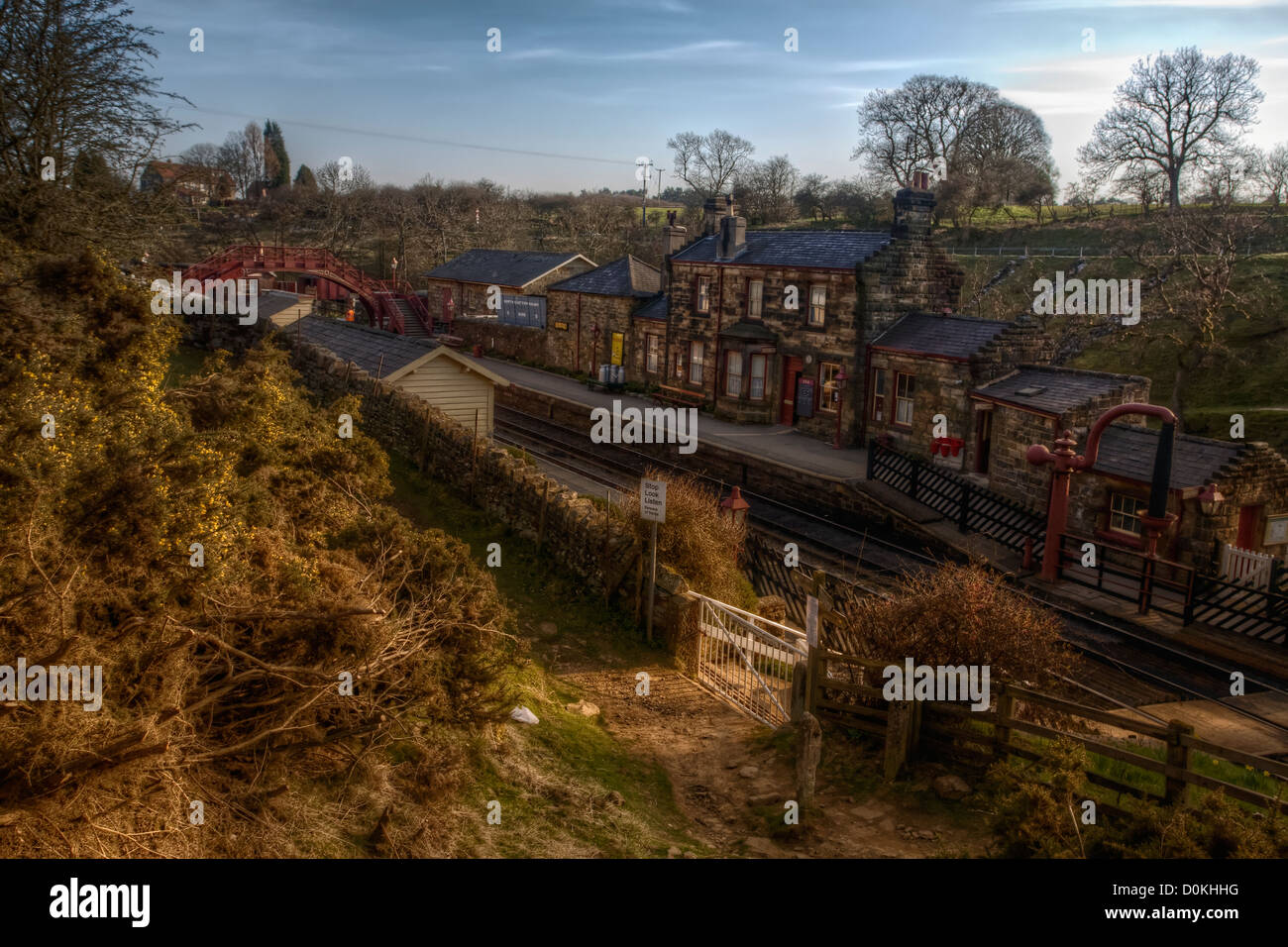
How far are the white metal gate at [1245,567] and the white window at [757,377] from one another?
1639 centimetres

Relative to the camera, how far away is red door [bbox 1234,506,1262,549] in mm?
18828

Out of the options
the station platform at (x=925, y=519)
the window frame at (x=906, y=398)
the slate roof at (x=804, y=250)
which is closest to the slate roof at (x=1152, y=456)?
the station platform at (x=925, y=519)

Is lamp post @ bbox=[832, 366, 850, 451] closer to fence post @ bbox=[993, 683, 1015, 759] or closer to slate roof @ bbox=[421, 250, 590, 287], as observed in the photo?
slate roof @ bbox=[421, 250, 590, 287]

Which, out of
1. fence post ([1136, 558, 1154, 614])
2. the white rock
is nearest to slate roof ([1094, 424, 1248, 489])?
fence post ([1136, 558, 1154, 614])

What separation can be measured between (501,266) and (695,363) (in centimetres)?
1480

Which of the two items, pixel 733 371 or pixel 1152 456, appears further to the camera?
pixel 733 371

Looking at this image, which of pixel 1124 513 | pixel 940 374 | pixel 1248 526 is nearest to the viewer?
pixel 1248 526

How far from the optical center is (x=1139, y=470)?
19.0 meters

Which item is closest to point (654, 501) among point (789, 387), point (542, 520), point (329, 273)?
point (542, 520)

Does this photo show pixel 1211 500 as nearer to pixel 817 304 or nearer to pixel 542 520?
pixel 542 520

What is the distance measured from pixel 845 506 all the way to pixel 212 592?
1882 centimetres

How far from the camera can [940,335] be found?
2703 cm

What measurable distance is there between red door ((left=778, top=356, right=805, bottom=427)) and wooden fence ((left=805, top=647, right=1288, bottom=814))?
21425mm

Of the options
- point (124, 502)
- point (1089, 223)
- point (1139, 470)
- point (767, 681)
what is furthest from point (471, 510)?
point (1089, 223)
